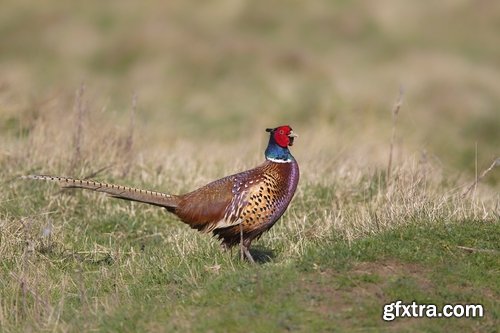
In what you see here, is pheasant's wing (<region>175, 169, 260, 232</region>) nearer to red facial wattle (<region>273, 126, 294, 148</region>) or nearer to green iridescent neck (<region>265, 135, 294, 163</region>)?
green iridescent neck (<region>265, 135, 294, 163</region>)

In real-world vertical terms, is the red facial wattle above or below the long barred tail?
above

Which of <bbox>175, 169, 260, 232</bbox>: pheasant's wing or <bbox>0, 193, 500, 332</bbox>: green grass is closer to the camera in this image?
<bbox>0, 193, 500, 332</bbox>: green grass

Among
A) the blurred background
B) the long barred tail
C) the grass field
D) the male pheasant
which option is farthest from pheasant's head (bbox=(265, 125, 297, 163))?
the blurred background

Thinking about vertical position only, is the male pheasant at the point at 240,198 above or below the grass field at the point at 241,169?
above

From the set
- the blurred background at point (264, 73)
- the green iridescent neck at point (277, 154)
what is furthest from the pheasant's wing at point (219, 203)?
the blurred background at point (264, 73)

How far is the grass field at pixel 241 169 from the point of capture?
20.2 ft

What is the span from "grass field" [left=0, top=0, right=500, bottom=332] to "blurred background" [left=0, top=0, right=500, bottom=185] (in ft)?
0.28

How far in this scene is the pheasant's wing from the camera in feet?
24.2

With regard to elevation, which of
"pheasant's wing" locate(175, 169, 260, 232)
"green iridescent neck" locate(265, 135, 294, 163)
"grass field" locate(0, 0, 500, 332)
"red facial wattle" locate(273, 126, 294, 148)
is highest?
"red facial wattle" locate(273, 126, 294, 148)

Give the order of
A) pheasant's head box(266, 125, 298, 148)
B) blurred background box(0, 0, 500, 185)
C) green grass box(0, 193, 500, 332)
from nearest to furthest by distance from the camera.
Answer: green grass box(0, 193, 500, 332)
pheasant's head box(266, 125, 298, 148)
blurred background box(0, 0, 500, 185)

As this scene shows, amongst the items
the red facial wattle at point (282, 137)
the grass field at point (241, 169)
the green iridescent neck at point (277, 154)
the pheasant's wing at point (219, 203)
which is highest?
the red facial wattle at point (282, 137)

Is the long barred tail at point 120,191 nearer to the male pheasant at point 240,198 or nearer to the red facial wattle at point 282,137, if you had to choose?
the male pheasant at point 240,198

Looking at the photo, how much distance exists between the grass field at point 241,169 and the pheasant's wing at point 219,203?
26cm

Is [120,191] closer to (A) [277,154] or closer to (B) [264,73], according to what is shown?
(A) [277,154]
